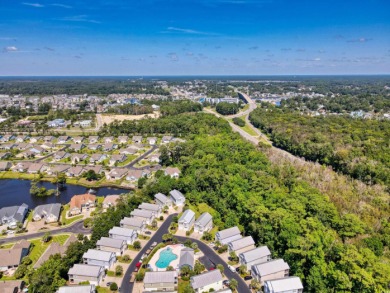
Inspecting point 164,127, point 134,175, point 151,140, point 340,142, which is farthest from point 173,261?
point 164,127

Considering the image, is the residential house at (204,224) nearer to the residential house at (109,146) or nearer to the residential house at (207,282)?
the residential house at (207,282)

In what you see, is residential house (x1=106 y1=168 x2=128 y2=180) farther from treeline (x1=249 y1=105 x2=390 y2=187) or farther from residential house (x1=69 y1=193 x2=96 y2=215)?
treeline (x1=249 y1=105 x2=390 y2=187)

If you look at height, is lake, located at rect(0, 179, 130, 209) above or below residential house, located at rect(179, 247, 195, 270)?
below

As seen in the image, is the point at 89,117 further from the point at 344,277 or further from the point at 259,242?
the point at 344,277

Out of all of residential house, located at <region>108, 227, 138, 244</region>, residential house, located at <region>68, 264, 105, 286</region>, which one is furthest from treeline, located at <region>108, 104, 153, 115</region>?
residential house, located at <region>68, 264, 105, 286</region>

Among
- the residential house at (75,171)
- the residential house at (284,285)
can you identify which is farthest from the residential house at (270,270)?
the residential house at (75,171)

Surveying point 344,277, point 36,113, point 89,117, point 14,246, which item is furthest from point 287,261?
point 36,113
